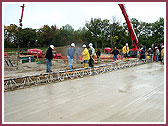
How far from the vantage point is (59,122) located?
13.6ft

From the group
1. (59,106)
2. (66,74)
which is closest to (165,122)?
(59,106)

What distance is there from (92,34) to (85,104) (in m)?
40.4

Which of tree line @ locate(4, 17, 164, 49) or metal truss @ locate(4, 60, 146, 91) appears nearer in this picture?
metal truss @ locate(4, 60, 146, 91)

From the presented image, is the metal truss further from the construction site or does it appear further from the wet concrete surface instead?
the wet concrete surface

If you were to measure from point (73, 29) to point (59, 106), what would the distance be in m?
42.7

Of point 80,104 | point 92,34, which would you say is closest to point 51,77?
point 80,104

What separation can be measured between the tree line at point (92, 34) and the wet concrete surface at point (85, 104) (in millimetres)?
31698

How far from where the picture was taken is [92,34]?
148 feet

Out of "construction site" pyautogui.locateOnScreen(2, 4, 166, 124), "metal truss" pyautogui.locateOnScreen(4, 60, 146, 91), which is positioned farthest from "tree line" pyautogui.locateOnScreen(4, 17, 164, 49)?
"construction site" pyautogui.locateOnScreen(2, 4, 166, 124)

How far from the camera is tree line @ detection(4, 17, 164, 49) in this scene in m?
38.1

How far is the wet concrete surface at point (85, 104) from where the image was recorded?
4379 mm

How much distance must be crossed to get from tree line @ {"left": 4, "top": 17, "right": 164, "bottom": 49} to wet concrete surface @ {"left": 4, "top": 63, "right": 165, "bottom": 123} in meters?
31.7

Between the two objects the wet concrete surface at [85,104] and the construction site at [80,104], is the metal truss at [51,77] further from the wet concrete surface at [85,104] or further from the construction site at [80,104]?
the wet concrete surface at [85,104]

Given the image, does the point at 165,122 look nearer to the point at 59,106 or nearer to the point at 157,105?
the point at 157,105
